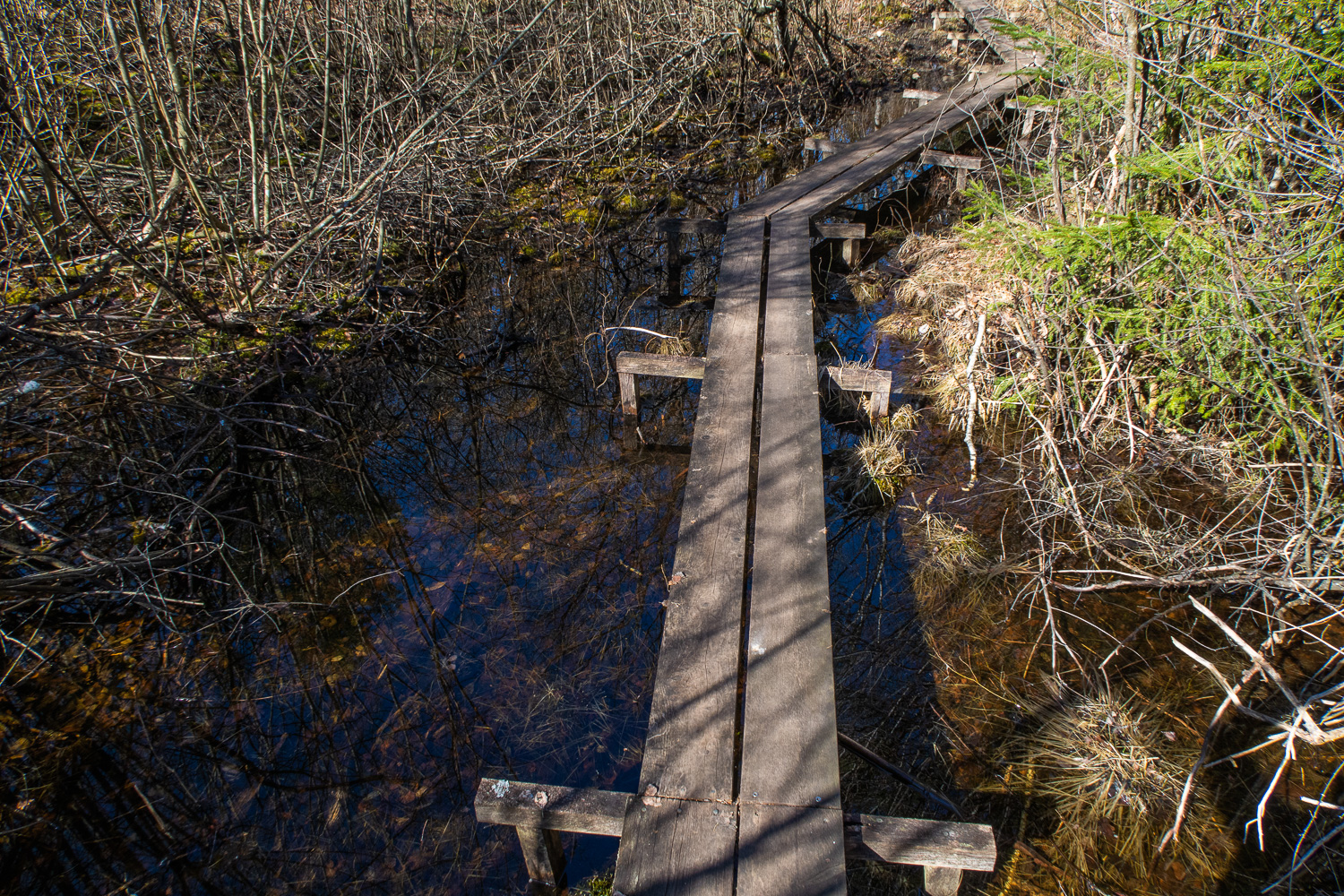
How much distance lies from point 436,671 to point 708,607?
1331 mm

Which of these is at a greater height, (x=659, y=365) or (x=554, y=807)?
(x=659, y=365)

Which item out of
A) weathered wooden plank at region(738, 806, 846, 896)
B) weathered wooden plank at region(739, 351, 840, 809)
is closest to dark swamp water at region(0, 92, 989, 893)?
weathered wooden plank at region(739, 351, 840, 809)

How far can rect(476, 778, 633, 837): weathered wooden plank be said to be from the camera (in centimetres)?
208

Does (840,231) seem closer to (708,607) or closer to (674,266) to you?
(674,266)

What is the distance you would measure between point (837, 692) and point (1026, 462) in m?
2.12

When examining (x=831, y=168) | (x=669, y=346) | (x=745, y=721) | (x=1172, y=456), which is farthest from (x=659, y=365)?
(x=831, y=168)

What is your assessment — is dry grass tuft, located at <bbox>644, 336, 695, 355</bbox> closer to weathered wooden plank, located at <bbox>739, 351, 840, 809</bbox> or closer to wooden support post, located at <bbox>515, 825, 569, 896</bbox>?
weathered wooden plank, located at <bbox>739, 351, 840, 809</bbox>

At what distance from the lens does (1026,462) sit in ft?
14.1

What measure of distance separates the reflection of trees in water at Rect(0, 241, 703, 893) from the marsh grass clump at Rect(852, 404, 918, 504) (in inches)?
44.4

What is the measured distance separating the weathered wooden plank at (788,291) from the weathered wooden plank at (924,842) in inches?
109

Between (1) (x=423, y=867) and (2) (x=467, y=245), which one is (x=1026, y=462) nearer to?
(1) (x=423, y=867)

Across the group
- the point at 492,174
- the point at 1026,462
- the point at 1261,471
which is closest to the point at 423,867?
the point at 1026,462

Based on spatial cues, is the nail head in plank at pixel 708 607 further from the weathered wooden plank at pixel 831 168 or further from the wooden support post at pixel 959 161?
the wooden support post at pixel 959 161

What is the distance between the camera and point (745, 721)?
2.30 meters
